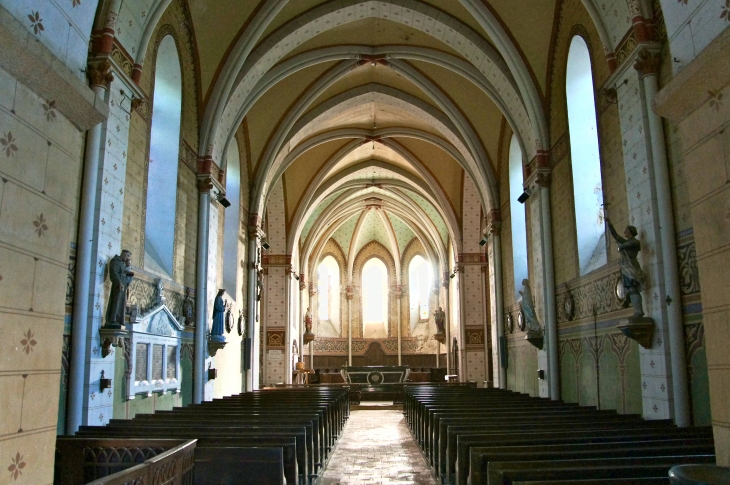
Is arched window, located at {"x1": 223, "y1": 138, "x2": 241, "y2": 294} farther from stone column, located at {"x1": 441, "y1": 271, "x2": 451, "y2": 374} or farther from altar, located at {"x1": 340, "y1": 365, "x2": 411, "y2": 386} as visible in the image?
stone column, located at {"x1": 441, "y1": 271, "x2": 451, "y2": 374}

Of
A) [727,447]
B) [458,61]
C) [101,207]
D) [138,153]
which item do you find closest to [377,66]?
[458,61]

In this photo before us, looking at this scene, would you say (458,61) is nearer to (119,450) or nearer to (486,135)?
(486,135)

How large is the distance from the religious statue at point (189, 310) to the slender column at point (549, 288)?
7.43 metres

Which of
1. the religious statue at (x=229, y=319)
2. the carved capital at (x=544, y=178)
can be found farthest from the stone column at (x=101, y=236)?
the carved capital at (x=544, y=178)

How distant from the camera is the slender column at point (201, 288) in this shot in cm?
1270

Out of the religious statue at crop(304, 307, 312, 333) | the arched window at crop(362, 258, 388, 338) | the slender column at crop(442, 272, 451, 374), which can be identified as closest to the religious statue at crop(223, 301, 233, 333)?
the slender column at crop(442, 272, 451, 374)

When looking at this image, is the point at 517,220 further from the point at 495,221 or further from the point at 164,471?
the point at 164,471

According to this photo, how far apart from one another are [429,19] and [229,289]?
8537 mm

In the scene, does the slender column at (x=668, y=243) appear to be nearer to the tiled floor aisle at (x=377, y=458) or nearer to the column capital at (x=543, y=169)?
the tiled floor aisle at (x=377, y=458)

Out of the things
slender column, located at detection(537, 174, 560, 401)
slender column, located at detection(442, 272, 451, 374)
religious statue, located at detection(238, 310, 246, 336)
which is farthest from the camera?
slender column, located at detection(442, 272, 451, 374)

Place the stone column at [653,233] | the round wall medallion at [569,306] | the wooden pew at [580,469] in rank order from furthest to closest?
the round wall medallion at [569,306] < the stone column at [653,233] < the wooden pew at [580,469]

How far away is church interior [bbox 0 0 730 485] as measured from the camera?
3.32m

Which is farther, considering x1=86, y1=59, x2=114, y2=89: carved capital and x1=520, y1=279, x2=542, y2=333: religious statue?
x1=520, y1=279, x2=542, y2=333: religious statue

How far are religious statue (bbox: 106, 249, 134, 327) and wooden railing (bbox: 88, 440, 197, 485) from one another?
10.9 feet
